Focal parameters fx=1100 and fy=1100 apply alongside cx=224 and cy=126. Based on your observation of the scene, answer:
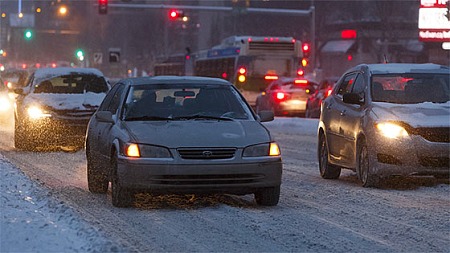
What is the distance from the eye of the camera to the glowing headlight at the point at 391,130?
1326 centimetres

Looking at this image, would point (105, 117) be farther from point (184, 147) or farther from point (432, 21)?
point (432, 21)

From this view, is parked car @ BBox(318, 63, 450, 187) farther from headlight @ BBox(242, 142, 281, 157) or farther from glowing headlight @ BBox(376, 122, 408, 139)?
headlight @ BBox(242, 142, 281, 157)

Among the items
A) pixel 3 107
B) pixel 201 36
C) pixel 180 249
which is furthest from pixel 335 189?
pixel 201 36

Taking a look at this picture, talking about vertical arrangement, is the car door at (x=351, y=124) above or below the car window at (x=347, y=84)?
below

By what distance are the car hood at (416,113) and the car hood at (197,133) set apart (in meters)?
2.44

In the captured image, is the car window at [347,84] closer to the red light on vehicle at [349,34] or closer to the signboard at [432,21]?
the signboard at [432,21]

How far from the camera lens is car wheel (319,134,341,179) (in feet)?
50.2

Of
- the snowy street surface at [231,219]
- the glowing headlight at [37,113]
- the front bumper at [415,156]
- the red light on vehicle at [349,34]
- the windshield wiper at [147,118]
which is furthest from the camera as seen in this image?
the red light on vehicle at [349,34]

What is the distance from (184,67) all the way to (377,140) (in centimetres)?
4216

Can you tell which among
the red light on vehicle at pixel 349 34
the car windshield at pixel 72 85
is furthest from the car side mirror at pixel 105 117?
the red light on vehicle at pixel 349 34

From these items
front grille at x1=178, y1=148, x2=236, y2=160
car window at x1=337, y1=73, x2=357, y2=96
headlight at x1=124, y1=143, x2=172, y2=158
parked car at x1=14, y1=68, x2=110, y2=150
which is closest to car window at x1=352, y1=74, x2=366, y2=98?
car window at x1=337, y1=73, x2=357, y2=96

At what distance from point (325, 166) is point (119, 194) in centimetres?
497

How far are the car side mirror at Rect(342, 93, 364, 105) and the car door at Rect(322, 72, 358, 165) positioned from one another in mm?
505

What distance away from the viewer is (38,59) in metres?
104
